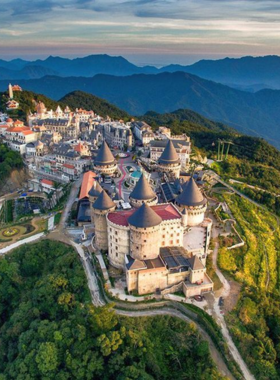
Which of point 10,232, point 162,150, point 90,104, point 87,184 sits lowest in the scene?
point 10,232

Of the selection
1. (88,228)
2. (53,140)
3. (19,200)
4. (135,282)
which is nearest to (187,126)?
(53,140)

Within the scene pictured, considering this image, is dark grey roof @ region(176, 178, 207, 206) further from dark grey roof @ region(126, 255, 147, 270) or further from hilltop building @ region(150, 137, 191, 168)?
hilltop building @ region(150, 137, 191, 168)

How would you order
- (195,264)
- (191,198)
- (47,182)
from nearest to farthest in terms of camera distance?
1. (195,264)
2. (191,198)
3. (47,182)

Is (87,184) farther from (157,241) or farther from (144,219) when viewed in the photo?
(144,219)

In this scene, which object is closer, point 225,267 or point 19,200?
point 225,267

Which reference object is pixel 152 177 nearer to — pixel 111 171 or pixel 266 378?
pixel 111 171

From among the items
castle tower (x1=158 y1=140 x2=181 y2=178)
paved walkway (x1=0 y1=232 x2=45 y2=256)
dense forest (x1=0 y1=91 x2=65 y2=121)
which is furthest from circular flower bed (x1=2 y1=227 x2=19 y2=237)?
dense forest (x1=0 y1=91 x2=65 y2=121)

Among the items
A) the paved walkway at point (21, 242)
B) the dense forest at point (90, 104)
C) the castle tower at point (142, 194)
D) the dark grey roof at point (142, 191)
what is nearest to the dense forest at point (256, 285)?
the castle tower at point (142, 194)

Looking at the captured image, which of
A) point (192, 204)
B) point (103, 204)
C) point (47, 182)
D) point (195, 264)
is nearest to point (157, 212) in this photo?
point (192, 204)
